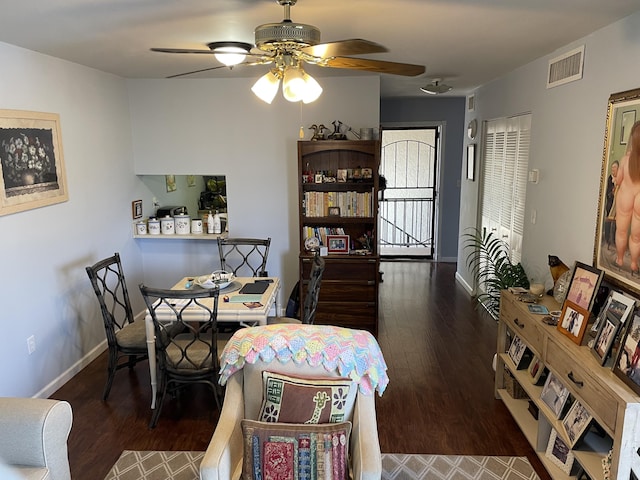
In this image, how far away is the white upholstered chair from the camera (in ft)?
6.63

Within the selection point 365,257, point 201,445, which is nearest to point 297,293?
point 365,257

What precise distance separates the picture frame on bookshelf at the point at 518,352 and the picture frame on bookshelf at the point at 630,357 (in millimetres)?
992

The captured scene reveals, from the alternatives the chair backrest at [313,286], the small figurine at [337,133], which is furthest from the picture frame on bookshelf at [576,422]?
the small figurine at [337,133]

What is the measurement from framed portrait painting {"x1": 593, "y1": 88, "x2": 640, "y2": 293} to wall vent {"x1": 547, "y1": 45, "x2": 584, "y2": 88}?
0.50 meters

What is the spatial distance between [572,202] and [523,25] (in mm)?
1164

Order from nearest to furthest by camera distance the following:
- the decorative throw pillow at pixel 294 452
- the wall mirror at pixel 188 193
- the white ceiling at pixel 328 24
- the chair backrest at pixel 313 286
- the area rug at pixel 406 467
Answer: the decorative throw pillow at pixel 294 452 < the white ceiling at pixel 328 24 < the area rug at pixel 406 467 < the chair backrest at pixel 313 286 < the wall mirror at pixel 188 193

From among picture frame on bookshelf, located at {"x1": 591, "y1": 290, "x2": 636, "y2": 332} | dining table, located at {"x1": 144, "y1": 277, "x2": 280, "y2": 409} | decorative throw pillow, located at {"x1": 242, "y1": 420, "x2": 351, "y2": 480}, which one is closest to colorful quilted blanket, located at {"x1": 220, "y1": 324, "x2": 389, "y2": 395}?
decorative throw pillow, located at {"x1": 242, "y1": 420, "x2": 351, "y2": 480}

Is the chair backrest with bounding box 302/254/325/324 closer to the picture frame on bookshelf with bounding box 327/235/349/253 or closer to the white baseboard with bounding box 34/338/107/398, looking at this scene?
the picture frame on bookshelf with bounding box 327/235/349/253

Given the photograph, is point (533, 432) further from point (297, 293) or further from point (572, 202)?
point (297, 293)

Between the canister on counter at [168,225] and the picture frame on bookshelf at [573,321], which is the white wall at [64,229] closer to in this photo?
the canister on counter at [168,225]

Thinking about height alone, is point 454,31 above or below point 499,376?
above

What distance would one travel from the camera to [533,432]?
2836 mm

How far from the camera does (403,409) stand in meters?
3.25

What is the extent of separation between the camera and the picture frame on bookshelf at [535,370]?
2.77 meters
